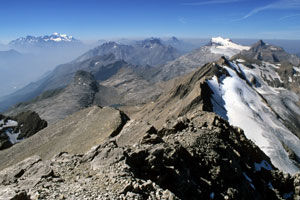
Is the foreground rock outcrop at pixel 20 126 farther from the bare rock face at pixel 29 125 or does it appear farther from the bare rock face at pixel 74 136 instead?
the bare rock face at pixel 74 136

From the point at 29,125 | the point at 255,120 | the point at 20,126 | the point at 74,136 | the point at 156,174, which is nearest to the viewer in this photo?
the point at 156,174

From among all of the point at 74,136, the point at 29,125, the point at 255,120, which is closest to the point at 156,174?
the point at 74,136

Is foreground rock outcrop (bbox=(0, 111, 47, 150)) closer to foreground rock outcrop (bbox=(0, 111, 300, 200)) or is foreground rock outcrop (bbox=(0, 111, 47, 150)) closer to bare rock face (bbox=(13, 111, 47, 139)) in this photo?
bare rock face (bbox=(13, 111, 47, 139))

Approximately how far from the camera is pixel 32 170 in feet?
71.9

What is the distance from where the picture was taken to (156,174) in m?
20.1

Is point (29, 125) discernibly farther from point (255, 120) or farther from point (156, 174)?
point (156, 174)

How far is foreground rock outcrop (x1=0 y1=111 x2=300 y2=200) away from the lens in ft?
50.8

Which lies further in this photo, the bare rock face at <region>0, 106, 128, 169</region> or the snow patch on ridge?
the snow patch on ridge

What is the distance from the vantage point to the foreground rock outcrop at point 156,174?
15492 mm

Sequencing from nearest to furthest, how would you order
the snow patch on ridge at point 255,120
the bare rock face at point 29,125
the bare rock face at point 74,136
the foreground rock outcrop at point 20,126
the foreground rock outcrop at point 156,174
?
1. the foreground rock outcrop at point 156,174
2. the bare rock face at point 74,136
3. the snow patch on ridge at point 255,120
4. the foreground rock outcrop at point 20,126
5. the bare rock face at point 29,125

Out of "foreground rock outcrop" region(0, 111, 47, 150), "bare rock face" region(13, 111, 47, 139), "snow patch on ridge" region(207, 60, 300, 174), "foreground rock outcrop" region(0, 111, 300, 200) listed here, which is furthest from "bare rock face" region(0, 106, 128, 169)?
"snow patch on ridge" region(207, 60, 300, 174)

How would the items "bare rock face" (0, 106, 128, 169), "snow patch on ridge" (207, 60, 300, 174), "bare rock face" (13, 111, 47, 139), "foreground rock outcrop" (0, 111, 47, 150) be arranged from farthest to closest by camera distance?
"bare rock face" (13, 111, 47, 139), "foreground rock outcrop" (0, 111, 47, 150), "snow patch on ridge" (207, 60, 300, 174), "bare rock face" (0, 106, 128, 169)

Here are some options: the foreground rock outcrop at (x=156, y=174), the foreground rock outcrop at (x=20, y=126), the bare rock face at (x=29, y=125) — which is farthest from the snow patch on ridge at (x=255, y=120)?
the foreground rock outcrop at (x=20, y=126)

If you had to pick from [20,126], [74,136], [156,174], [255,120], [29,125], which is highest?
[156,174]
